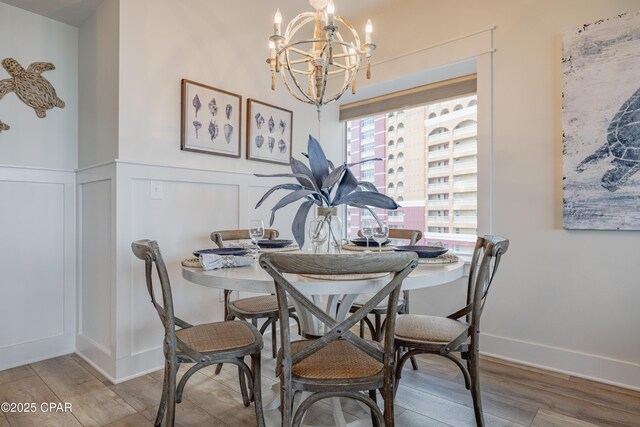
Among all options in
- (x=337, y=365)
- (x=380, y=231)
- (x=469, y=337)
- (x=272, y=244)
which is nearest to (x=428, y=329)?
(x=469, y=337)

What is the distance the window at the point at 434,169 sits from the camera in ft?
10.0

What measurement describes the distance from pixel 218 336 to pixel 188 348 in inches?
6.5

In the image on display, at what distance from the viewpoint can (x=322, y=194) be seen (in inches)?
67.1

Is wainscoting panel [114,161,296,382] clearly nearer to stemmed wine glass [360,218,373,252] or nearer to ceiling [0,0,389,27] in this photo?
ceiling [0,0,389,27]

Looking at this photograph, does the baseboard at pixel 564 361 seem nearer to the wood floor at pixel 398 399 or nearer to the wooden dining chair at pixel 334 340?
the wood floor at pixel 398 399

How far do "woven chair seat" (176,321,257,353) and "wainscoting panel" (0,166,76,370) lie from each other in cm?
153

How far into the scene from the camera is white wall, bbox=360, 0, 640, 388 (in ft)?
7.12

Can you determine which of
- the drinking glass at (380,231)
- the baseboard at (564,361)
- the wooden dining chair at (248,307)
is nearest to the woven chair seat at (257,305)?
the wooden dining chair at (248,307)

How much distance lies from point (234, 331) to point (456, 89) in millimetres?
2508

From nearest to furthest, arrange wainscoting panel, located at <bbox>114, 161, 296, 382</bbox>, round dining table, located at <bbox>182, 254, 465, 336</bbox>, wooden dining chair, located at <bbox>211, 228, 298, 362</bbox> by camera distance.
Answer: round dining table, located at <bbox>182, 254, 465, 336</bbox> < wooden dining chair, located at <bbox>211, 228, 298, 362</bbox> < wainscoting panel, located at <bbox>114, 161, 296, 382</bbox>

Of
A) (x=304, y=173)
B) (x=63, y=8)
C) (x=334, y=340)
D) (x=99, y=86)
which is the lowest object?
(x=334, y=340)

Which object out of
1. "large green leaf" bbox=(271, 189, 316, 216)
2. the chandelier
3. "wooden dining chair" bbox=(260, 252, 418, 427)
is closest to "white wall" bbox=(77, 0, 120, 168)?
the chandelier

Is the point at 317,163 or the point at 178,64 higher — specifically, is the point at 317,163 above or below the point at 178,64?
below

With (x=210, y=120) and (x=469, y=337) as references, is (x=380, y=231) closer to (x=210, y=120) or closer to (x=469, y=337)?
(x=469, y=337)
